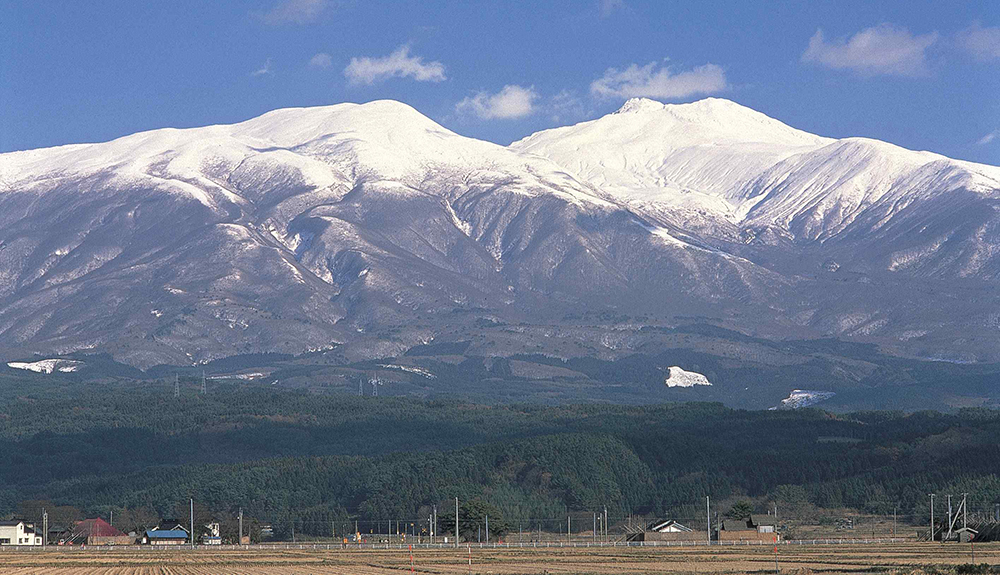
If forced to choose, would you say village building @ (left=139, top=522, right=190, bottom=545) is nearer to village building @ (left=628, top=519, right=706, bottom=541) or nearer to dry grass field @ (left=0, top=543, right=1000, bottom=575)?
dry grass field @ (left=0, top=543, right=1000, bottom=575)

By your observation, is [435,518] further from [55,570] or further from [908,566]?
[908,566]

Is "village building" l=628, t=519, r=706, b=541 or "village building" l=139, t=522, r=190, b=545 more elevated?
"village building" l=139, t=522, r=190, b=545

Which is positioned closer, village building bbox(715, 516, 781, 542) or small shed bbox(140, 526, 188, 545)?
village building bbox(715, 516, 781, 542)

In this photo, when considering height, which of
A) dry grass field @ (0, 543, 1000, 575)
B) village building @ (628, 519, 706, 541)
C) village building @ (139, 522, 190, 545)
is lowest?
dry grass field @ (0, 543, 1000, 575)

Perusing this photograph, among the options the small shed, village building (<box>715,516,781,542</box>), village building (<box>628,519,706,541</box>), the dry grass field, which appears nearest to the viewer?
the dry grass field

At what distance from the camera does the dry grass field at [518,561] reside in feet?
353

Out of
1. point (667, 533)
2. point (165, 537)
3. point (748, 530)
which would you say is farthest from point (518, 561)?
point (165, 537)

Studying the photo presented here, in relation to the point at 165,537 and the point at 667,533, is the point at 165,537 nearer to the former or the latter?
the point at 165,537

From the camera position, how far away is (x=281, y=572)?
10731 centimetres

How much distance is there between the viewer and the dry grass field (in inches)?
4232

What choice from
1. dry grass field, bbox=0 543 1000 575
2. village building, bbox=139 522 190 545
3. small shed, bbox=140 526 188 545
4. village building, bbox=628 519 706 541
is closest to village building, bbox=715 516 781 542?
village building, bbox=628 519 706 541

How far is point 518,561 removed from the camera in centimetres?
12350

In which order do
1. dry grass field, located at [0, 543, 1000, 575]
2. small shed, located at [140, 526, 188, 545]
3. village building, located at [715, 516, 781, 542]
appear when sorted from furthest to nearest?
small shed, located at [140, 526, 188, 545]
village building, located at [715, 516, 781, 542]
dry grass field, located at [0, 543, 1000, 575]

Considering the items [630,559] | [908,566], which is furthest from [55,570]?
[908,566]
